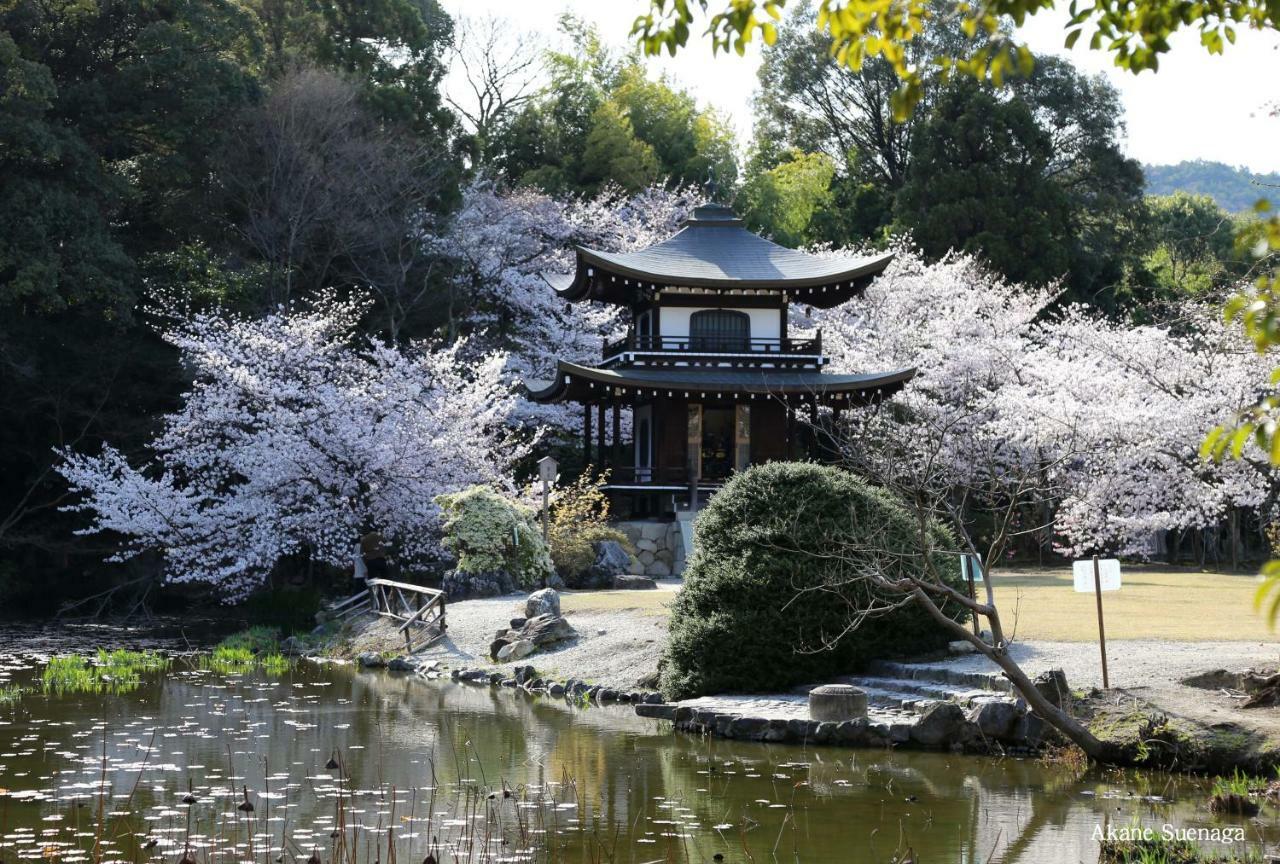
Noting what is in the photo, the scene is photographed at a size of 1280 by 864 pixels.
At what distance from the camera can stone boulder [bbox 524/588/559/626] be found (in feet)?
66.1

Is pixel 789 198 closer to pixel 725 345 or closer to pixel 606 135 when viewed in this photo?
pixel 606 135

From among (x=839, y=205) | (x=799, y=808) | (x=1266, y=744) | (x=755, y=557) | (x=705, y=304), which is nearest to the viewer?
(x=799, y=808)

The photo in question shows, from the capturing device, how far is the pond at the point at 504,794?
9.03 meters

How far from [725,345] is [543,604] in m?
13.8

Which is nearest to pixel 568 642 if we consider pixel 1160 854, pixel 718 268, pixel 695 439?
pixel 1160 854

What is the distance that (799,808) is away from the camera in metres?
10.4

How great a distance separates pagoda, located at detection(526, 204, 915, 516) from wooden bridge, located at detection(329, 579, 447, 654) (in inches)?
307

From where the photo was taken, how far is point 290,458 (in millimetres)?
26781

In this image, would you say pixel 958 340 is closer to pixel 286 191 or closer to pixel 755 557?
pixel 286 191

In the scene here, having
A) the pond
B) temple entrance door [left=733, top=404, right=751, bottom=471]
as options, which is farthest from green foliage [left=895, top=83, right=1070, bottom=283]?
the pond

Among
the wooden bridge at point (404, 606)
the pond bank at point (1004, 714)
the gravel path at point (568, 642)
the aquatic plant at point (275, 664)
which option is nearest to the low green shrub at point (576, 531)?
the gravel path at point (568, 642)

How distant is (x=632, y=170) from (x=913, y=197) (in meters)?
9.17

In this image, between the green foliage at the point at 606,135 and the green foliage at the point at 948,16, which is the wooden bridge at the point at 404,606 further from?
the green foliage at the point at 606,135

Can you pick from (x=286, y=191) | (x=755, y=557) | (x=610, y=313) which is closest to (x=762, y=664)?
(x=755, y=557)
